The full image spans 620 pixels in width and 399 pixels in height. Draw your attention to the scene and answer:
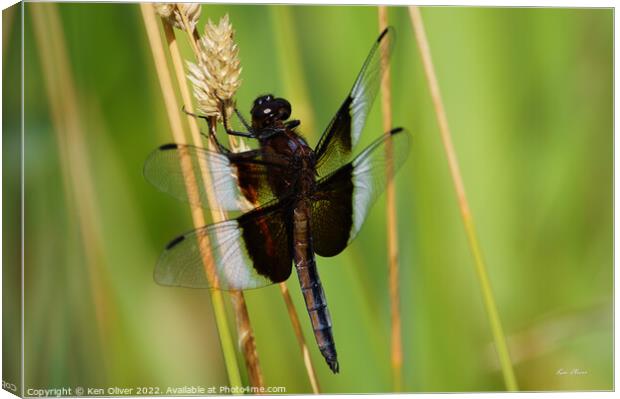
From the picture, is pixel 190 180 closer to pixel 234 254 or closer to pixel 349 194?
pixel 234 254

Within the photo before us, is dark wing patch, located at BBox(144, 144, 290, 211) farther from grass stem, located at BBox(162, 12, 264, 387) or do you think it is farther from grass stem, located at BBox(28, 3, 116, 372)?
grass stem, located at BBox(28, 3, 116, 372)

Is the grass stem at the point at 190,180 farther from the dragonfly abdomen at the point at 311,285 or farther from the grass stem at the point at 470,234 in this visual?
the grass stem at the point at 470,234

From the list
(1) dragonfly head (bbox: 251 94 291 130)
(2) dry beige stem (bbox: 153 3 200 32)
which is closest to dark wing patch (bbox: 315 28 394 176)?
(1) dragonfly head (bbox: 251 94 291 130)

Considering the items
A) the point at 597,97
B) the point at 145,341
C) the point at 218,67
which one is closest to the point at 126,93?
the point at 218,67

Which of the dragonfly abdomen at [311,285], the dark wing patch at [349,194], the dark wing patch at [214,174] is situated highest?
the dark wing patch at [214,174]

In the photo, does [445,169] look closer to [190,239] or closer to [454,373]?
[454,373]

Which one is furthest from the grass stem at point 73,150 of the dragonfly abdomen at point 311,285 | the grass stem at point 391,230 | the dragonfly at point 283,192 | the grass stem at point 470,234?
the grass stem at point 470,234
